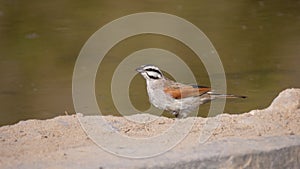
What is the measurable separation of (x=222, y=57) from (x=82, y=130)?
4617mm

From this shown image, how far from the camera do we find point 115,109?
8133 mm

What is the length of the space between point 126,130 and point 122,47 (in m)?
4.78

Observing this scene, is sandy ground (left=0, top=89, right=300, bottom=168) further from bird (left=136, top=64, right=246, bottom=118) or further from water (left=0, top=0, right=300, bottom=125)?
water (left=0, top=0, right=300, bottom=125)

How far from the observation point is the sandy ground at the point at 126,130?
5.14m

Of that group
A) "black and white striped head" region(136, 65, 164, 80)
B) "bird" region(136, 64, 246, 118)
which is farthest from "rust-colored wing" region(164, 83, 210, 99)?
"black and white striped head" region(136, 65, 164, 80)

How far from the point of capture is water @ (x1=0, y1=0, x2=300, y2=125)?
8398 millimetres

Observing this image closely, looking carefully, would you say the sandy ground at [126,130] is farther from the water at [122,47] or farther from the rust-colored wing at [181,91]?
the water at [122,47]

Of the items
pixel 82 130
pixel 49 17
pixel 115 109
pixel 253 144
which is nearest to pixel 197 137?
pixel 253 144

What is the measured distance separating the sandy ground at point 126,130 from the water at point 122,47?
2022 millimetres

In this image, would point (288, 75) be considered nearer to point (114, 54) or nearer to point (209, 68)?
point (209, 68)

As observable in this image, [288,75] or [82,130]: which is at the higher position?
[82,130]

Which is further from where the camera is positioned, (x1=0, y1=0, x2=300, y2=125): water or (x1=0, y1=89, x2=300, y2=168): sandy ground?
(x1=0, y1=0, x2=300, y2=125): water

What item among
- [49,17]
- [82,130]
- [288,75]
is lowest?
[49,17]

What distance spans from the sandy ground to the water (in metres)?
2.02
